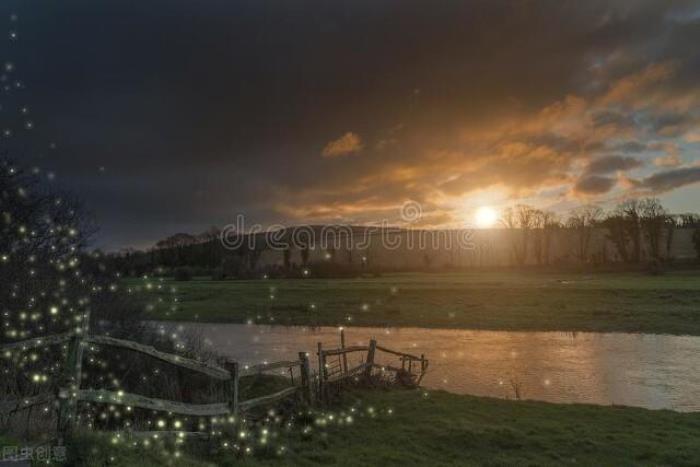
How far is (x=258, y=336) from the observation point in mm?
44031

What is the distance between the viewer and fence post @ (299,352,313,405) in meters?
16.2

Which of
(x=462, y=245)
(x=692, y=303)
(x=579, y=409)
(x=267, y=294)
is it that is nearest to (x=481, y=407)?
(x=579, y=409)

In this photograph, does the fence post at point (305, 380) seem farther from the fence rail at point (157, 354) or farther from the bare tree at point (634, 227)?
the bare tree at point (634, 227)

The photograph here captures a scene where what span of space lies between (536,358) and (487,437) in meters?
19.6

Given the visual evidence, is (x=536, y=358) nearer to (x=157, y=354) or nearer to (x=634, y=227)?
(x=157, y=354)

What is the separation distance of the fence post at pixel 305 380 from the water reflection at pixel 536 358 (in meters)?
9.35

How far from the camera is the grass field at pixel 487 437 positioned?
1272cm

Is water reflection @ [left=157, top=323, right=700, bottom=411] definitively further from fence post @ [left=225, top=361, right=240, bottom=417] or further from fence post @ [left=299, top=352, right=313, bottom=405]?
fence post @ [left=225, top=361, right=240, bottom=417]

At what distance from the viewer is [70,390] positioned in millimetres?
9133

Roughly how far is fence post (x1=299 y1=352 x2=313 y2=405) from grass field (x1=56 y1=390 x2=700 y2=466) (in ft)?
5.04

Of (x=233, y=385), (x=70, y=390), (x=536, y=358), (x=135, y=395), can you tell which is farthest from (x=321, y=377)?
(x=536, y=358)

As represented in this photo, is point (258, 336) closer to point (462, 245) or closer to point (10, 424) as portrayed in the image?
point (10, 424)

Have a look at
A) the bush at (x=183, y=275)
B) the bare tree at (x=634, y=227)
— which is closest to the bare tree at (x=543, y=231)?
the bare tree at (x=634, y=227)

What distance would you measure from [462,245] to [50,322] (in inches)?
5769
